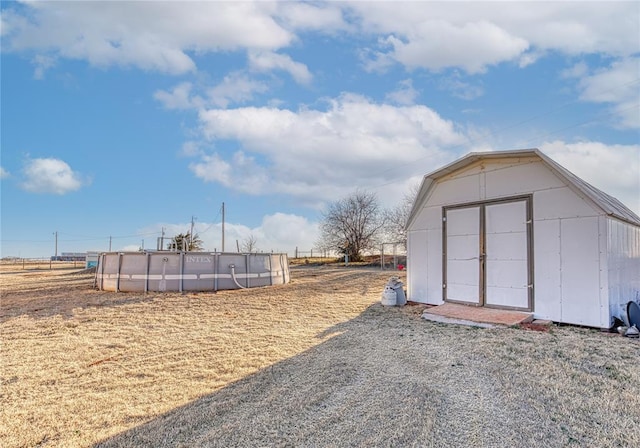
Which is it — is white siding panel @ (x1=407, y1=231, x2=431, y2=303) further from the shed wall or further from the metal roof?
the shed wall

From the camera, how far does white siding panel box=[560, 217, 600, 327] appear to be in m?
5.50

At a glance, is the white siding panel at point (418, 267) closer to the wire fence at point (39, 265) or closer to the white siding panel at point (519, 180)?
the white siding panel at point (519, 180)

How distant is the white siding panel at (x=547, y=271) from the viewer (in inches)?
231

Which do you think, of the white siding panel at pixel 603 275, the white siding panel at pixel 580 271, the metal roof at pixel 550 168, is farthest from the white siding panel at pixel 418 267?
the white siding panel at pixel 603 275

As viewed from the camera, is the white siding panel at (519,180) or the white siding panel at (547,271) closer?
the white siding panel at (547,271)

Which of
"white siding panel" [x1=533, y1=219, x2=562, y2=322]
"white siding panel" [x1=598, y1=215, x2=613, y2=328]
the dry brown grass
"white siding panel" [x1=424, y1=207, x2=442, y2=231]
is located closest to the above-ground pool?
the dry brown grass

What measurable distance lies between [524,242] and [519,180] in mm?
1144

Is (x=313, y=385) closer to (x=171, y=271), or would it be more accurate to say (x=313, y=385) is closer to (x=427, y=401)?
(x=427, y=401)

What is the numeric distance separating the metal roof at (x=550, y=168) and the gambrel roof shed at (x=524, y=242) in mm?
21

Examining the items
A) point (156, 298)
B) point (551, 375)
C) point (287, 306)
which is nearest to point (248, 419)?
point (551, 375)

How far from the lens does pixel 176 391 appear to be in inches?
127

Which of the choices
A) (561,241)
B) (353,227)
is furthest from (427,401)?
(353,227)

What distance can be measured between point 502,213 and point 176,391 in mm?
6127

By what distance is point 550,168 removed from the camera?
19.7 ft
